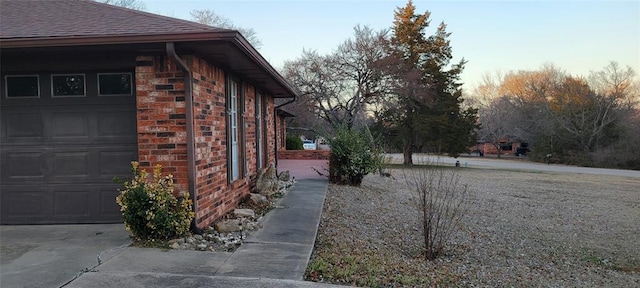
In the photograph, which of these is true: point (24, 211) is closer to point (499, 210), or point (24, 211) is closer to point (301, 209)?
point (301, 209)

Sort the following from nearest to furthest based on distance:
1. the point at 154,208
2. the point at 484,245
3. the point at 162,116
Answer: the point at 154,208
the point at 162,116
the point at 484,245

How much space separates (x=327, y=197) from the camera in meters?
9.07

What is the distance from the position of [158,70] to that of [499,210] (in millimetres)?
9447

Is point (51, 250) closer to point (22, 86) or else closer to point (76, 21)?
point (22, 86)

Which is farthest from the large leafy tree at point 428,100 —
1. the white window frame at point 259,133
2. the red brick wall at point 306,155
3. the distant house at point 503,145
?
the distant house at point 503,145

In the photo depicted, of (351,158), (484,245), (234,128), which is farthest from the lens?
(351,158)

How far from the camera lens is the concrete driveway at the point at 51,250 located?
3.64m

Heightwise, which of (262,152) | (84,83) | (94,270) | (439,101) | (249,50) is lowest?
(94,270)

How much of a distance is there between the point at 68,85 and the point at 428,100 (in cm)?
2596

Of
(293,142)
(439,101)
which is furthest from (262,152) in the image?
(439,101)

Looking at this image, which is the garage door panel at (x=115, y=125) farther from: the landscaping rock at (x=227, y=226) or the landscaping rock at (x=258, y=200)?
the landscaping rock at (x=258, y=200)

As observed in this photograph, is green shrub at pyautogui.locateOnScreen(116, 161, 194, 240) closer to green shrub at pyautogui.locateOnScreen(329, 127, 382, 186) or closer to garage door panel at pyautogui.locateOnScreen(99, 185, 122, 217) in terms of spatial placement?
garage door panel at pyautogui.locateOnScreen(99, 185, 122, 217)

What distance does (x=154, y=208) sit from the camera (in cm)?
468

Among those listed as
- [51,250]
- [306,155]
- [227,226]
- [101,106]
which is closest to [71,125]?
[101,106]
